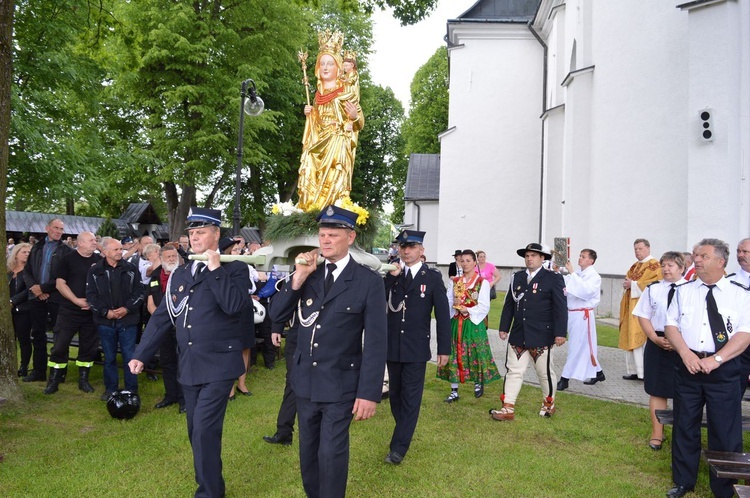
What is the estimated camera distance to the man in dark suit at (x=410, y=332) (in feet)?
18.5

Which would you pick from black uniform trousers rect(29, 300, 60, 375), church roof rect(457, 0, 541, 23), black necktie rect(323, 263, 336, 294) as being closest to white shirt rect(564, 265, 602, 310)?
black necktie rect(323, 263, 336, 294)

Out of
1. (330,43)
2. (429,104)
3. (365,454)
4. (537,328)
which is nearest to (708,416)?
(537,328)

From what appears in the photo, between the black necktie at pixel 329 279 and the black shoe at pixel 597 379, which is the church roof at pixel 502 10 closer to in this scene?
the black shoe at pixel 597 379

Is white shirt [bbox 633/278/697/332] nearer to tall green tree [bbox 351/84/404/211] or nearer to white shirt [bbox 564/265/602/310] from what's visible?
white shirt [bbox 564/265/602/310]

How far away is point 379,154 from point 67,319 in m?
37.3

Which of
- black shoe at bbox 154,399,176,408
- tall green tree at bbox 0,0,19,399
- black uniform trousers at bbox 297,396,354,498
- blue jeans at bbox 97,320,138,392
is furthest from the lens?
blue jeans at bbox 97,320,138,392

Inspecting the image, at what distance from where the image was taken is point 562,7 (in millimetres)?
23969

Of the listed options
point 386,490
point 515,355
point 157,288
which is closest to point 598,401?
point 515,355

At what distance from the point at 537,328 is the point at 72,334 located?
5954 millimetres

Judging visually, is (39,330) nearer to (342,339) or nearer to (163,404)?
(163,404)

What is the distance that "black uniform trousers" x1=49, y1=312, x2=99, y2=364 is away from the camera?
773 cm

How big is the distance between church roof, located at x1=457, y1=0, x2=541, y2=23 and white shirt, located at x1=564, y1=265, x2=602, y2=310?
2296 centimetres

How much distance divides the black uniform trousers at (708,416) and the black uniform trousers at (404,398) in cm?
223

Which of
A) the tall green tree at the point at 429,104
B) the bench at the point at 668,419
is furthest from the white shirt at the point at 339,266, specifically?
the tall green tree at the point at 429,104
